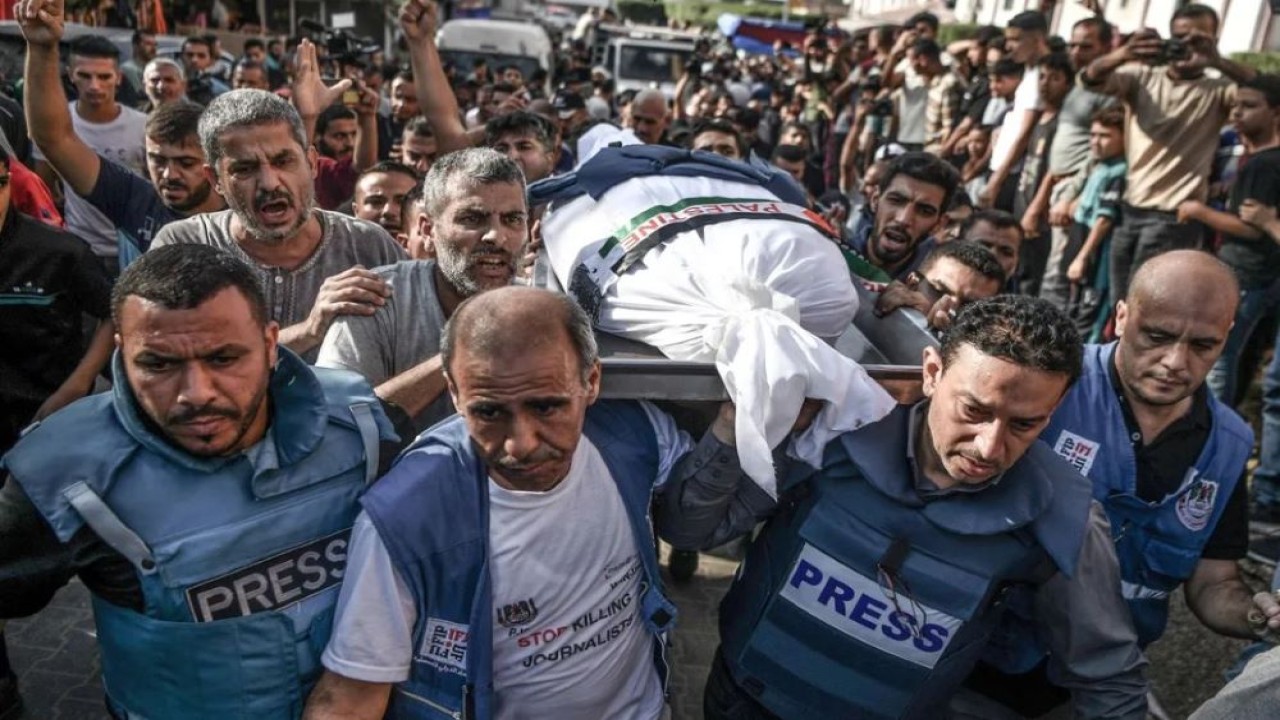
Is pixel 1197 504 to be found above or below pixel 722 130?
below

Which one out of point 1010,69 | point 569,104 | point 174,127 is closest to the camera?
point 174,127

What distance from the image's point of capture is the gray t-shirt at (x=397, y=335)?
2111mm

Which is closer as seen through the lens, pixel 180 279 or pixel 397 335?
pixel 180 279

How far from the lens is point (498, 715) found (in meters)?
1.72

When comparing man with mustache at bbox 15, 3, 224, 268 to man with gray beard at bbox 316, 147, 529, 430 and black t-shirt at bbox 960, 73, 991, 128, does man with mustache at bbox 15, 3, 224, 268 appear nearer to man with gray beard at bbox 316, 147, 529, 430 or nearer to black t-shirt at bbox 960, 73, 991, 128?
man with gray beard at bbox 316, 147, 529, 430

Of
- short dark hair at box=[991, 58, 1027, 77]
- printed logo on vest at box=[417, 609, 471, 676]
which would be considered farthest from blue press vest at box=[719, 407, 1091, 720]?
short dark hair at box=[991, 58, 1027, 77]

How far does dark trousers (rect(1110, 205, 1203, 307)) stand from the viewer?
4891mm

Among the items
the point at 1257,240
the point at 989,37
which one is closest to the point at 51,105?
the point at 1257,240

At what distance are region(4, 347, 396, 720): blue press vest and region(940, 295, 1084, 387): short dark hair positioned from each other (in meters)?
1.19

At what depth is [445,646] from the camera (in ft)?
5.18

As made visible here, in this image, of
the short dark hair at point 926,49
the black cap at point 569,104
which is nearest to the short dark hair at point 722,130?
the black cap at point 569,104

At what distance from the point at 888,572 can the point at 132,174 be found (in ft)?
10.2

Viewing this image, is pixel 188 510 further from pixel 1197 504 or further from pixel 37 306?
pixel 1197 504

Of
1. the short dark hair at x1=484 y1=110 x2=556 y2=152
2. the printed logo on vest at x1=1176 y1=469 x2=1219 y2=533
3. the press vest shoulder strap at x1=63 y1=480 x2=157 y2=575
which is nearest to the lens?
the press vest shoulder strap at x1=63 y1=480 x2=157 y2=575
